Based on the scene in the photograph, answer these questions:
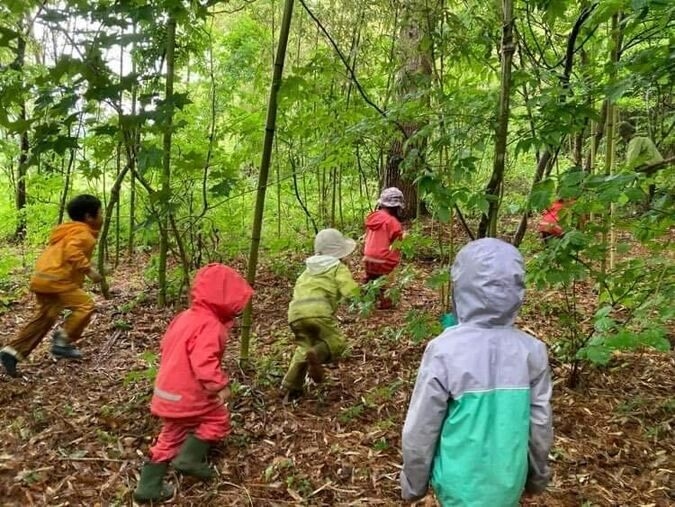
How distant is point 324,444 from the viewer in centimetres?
374

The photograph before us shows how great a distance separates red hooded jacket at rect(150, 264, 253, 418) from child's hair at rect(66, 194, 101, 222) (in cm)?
259

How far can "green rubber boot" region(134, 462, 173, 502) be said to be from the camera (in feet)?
10.4

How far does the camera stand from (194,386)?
3248mm

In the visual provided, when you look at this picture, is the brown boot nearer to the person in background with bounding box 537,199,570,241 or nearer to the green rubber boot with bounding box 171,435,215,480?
the green rubber boot with bounding box 171,435,215,480

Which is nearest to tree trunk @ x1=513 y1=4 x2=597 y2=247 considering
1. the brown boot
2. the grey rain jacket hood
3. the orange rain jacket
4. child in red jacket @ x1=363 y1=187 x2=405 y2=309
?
the grey rain jacket hood

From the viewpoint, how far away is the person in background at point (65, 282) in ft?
16.8

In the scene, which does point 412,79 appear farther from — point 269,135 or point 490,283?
point 490,283

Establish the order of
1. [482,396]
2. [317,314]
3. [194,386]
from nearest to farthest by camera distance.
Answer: [482,396] < [194,386] < [317,314]

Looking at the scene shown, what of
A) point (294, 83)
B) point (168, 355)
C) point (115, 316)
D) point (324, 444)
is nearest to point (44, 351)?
point (115, 316)

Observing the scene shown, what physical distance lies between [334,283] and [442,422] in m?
2.54

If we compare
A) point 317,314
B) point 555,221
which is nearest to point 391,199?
point 317,314

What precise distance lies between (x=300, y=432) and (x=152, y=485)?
107 cm

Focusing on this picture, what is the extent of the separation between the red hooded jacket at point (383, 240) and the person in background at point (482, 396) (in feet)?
14.6

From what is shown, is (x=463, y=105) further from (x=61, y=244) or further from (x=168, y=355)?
(x=61, y=244)
